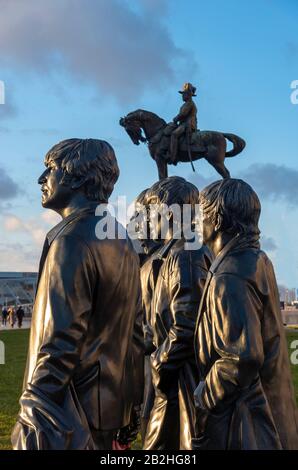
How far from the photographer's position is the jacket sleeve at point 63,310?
9.98 feet

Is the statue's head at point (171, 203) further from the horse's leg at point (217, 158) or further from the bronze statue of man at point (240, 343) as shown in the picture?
the horse's leg at point (217, 158)

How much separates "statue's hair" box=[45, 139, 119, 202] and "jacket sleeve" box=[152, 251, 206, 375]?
1581 millimetres

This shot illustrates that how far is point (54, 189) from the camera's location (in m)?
3.54

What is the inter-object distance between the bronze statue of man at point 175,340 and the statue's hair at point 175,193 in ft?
0.65

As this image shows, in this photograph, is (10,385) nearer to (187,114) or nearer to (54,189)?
(187,114)

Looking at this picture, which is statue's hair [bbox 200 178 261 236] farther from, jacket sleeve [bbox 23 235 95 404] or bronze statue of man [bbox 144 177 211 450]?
jacket sleeve [bbox 23 235 95 404]

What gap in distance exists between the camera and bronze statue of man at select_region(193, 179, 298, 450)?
3.74 metres

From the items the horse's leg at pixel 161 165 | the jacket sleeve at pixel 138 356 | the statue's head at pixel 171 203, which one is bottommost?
the jacket sleeve at pixel 138 356

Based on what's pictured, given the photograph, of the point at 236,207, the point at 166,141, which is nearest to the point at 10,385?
the point at 166,141

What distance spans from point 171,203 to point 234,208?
5.80 feet

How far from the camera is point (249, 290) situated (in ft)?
12.5

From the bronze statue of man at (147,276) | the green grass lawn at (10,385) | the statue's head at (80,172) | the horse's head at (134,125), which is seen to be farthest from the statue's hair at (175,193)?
the horse's head at (134,125)
